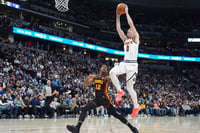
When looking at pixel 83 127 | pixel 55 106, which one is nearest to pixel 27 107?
pixel 55 106

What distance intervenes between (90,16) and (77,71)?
1856 centimetres

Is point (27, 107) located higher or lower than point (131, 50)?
lower

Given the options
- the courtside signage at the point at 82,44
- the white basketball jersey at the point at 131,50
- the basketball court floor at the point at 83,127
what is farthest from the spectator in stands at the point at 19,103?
the courtside signage at the point at 82,44

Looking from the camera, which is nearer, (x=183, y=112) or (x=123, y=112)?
(x=123, y=112)

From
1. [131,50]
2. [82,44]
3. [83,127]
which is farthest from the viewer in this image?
[82,44]

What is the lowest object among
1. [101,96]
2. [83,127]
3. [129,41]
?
[83,127]

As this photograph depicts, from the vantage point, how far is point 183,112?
3100 cm

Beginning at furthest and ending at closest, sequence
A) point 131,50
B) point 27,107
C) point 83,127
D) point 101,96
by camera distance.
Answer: point 27,107 → point 83,127 → point 101,96 → point 131,50

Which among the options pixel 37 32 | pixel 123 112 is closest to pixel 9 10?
pixel 37 32

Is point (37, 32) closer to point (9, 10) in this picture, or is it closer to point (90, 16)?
point (9, 10)

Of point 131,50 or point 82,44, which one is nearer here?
point 131,50

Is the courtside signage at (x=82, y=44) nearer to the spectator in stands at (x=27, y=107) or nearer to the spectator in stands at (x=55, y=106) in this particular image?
the spectator in stands at (x=55, y=106)

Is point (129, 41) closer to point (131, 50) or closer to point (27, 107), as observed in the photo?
point (131, 50)

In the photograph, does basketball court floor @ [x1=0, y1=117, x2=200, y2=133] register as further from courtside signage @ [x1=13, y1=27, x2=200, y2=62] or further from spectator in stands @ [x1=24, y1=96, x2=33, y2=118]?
courtside signage @ [x1=13, y1=27, x2=200, y2=62]
